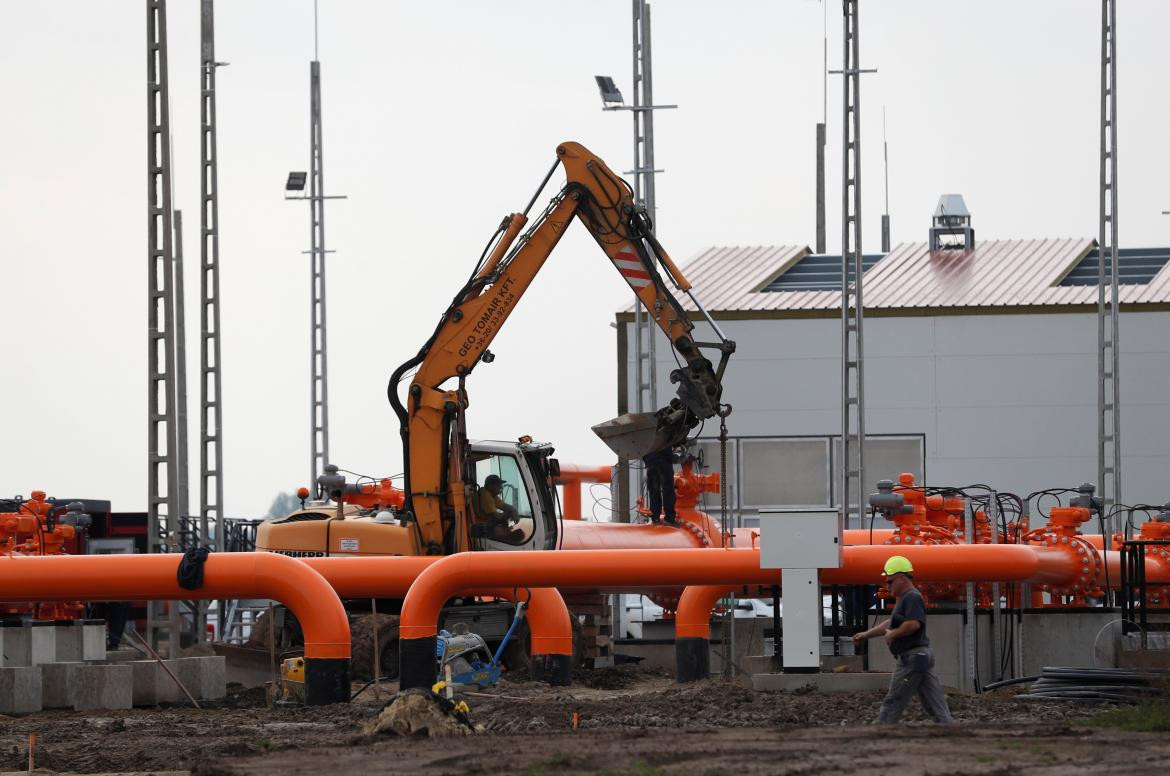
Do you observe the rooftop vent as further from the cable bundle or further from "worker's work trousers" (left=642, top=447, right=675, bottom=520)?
the cable bundle

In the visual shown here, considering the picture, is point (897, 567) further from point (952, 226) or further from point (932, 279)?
point (952, 226)

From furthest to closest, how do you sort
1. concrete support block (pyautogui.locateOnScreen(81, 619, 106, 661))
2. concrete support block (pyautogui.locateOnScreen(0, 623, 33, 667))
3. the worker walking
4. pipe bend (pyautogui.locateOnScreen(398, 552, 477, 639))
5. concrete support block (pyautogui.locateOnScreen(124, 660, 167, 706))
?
1. the worker walking
2. concrete support block (pyautogui.locateOnScreen(81, 619, 106, 661))
3. concrete support block (pyautogui.locateOnScreen(0, 623, 33, 667))
4. concrete support block (pyautogui.locateOnScreen(124, 660, 167, 706))
5. pipe bend (pyautogui.locateOnScreen(398, 552, 477, 639))

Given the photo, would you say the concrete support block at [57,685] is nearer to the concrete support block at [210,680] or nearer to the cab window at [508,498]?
Result: the concrete support block at [210,680]

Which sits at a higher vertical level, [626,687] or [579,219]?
[579,219]

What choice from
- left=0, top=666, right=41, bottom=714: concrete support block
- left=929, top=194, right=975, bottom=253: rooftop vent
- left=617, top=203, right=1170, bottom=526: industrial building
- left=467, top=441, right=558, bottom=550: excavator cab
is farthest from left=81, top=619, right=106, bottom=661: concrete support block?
left=929, top=194, right=975, bottom=253: rooftop vent

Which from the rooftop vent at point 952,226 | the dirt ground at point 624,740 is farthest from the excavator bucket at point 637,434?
the rooftop vent at point 952,226

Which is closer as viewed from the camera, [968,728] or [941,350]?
[968,728]

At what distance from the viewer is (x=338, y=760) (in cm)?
1328

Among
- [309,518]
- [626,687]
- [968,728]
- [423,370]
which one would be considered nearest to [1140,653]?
[968,728]

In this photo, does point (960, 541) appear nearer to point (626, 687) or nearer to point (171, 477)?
point (626, 687)

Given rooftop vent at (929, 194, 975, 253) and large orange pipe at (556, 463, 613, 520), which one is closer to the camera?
large orange pipe at (556, 463, 613, 520)

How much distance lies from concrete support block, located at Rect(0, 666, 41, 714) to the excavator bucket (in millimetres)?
7590

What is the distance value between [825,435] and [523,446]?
17.8 metres

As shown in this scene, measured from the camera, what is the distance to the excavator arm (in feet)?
78.2
